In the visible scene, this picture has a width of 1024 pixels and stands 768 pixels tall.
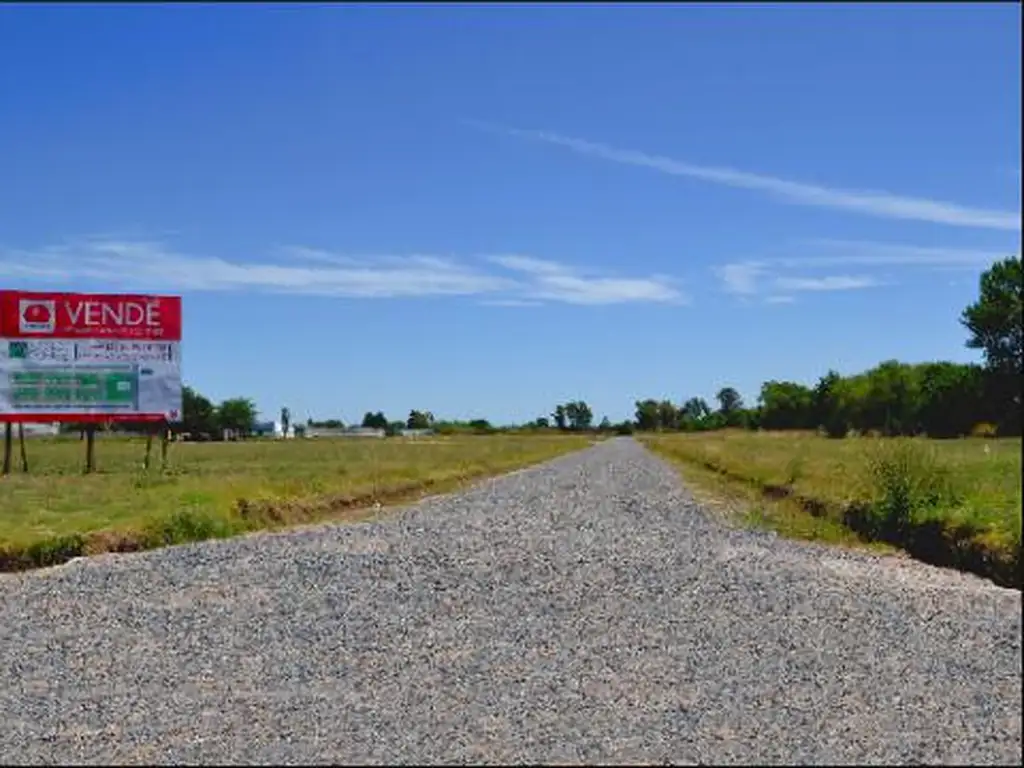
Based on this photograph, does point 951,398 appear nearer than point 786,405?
Yes

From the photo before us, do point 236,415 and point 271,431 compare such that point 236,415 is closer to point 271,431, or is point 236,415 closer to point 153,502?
point 271,431

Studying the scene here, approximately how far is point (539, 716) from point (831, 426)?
356 inches

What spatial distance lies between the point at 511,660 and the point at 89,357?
21055mm

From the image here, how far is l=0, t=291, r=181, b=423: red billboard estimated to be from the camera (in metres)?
26.1

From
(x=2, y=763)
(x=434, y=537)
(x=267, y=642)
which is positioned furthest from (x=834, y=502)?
(x=2, y=763)

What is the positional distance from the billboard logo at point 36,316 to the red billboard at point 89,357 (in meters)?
0.02

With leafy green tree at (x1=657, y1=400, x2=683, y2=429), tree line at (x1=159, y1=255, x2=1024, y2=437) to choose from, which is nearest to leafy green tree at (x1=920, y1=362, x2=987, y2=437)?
tree line at (x1=159, y1=255, x2=1024, y2=437)

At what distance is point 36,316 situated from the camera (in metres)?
26.1

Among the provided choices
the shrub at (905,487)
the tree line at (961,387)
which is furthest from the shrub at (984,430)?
the shrub at (905,487)

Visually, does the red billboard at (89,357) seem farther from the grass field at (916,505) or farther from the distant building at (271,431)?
the distant building at (271,431)

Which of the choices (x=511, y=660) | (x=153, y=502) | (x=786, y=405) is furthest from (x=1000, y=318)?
(x=153, y=502)

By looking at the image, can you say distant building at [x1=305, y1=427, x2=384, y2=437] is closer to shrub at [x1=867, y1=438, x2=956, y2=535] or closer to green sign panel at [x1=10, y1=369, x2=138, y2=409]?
green sign panel at [x1=10, y1=369, x2=138, y2=409]

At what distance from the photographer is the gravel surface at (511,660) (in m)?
5.95

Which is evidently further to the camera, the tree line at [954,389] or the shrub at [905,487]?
the shrub at [905,487]
